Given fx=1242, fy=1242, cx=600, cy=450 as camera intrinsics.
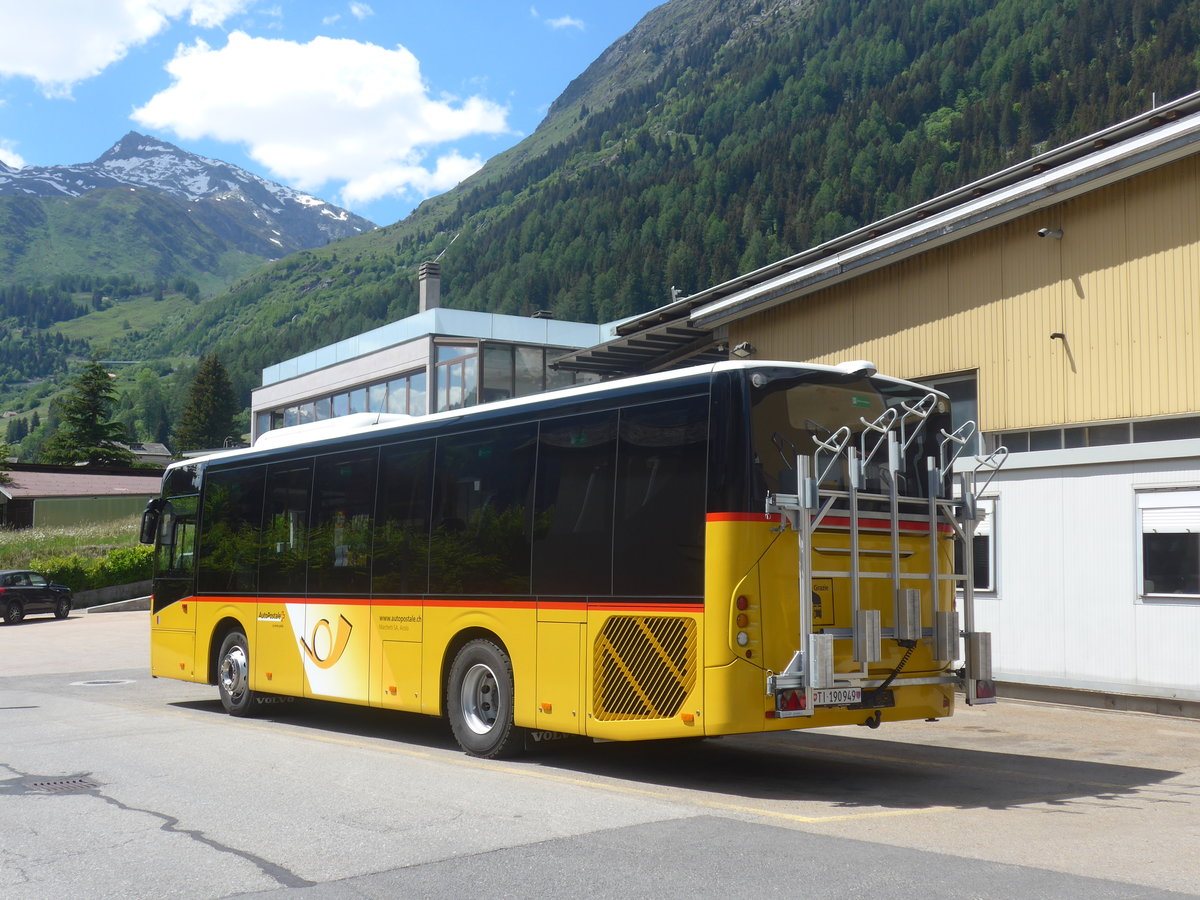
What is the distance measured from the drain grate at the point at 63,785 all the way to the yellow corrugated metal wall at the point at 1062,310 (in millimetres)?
11796

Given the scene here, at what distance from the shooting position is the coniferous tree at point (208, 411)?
126375 mm

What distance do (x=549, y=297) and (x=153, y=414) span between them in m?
92.5

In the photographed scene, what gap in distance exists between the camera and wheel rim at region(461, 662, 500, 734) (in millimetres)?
11180

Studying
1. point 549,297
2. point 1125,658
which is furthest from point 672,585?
point 549,297

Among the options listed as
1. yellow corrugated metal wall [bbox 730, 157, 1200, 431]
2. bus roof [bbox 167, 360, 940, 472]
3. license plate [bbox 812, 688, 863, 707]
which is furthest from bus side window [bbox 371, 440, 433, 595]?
yellow corrugated metal wall [bbox 730, 157, 1200, 431]

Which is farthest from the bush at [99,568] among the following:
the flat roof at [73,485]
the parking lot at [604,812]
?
the parking lot at [604,812]

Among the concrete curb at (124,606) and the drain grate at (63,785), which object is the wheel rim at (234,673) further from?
the concrete curb at (124,606)

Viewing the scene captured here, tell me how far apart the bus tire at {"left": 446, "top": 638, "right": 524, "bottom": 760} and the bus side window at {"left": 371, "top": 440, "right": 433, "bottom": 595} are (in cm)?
104

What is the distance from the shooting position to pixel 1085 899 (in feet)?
19.4

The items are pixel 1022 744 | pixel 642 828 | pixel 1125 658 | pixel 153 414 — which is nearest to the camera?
pixel 642 828

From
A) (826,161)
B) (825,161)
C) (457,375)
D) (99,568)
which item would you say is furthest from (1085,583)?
(825,161)

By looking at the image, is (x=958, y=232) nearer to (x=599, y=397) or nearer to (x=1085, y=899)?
(x=599, y=397)

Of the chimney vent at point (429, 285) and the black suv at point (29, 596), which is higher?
the chimney vent at point (429, 285)

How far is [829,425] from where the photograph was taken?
9.63m
